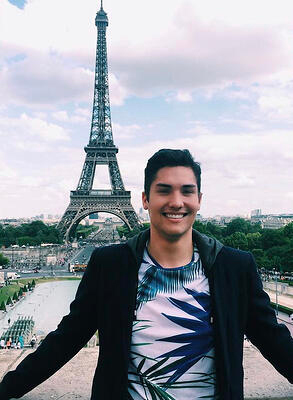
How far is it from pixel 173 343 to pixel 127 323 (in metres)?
0.24

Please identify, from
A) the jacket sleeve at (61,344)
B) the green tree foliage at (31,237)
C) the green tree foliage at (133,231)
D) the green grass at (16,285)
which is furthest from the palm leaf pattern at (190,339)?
the green tree foliage at (31,237)

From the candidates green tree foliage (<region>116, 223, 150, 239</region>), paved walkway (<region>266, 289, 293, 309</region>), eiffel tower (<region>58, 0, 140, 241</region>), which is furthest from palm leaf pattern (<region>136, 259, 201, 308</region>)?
eiffel tower (<region>58, 0, 140, 241</region>)

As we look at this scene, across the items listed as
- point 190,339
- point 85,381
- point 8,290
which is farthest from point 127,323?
point 8,290

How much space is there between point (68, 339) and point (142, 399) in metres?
0.50

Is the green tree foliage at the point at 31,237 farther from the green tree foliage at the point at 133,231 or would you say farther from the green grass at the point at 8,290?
the green grass at the point at 8,290

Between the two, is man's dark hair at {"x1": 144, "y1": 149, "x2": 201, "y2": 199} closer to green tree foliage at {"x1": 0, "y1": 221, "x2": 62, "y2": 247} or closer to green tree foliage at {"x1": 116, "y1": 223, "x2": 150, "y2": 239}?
green tree foliage at {"x1": 116, "y1": 223, "x2": 150, "y2": 239}

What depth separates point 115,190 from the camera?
59375mm

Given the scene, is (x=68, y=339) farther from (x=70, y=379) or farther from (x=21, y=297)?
(x=21, y=297)

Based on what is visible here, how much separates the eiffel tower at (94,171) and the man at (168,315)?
54.8m

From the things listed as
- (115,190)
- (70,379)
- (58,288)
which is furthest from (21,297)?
(115,190)

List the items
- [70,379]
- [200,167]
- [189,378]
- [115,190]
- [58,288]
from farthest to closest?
1. [115,190]
2. [58,288]
3. [70,379]
4. [200,167]
5. [189,378]

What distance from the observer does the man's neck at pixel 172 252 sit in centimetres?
222

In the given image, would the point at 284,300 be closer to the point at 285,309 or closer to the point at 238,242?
the point at 285,309

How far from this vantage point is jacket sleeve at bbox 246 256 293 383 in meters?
2.14
